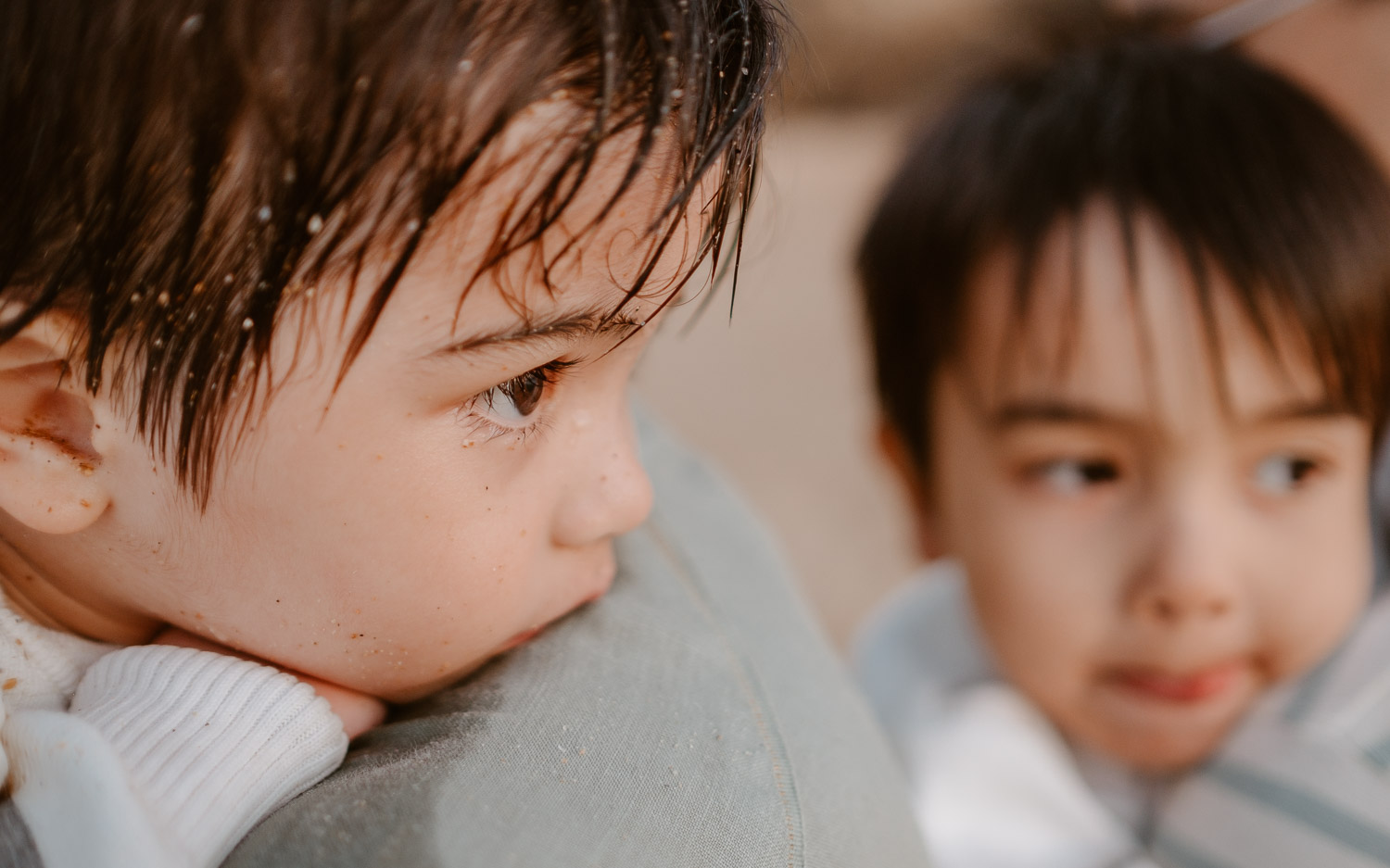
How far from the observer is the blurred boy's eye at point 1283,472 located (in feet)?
3.28

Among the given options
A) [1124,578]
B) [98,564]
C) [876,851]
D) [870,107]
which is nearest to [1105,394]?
[1124,578]

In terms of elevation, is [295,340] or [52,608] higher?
[295,340]

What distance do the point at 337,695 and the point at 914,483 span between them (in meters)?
0.82

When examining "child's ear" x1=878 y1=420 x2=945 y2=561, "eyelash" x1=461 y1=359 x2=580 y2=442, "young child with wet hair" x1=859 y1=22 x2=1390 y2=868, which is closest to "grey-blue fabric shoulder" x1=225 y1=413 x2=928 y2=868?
"eyelash" x1=461 y1=359 x2=580 y2=442

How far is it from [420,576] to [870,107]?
3.06m

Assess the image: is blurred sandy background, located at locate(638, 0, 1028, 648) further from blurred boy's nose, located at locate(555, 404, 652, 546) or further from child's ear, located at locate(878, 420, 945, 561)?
blurred boy's nose, located at locate(555, 404, 652, 546)

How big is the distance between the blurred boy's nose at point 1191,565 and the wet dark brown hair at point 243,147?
670 mm

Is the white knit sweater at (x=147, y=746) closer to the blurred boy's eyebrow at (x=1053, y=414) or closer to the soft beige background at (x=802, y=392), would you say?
the blurred boy's eyebrow at (x=1053, y=414)

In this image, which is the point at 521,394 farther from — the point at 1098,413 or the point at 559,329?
the point at 1098,413

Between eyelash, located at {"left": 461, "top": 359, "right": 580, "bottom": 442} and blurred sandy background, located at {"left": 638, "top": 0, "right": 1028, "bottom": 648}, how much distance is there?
106 cm

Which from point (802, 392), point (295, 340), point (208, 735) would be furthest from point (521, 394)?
point (802, 392)

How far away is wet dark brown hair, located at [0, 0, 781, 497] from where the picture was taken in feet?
1.58

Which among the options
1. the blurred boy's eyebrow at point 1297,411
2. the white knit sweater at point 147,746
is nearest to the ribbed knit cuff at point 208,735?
the white knit sweater at point 147,746

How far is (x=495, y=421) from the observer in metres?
0.62
